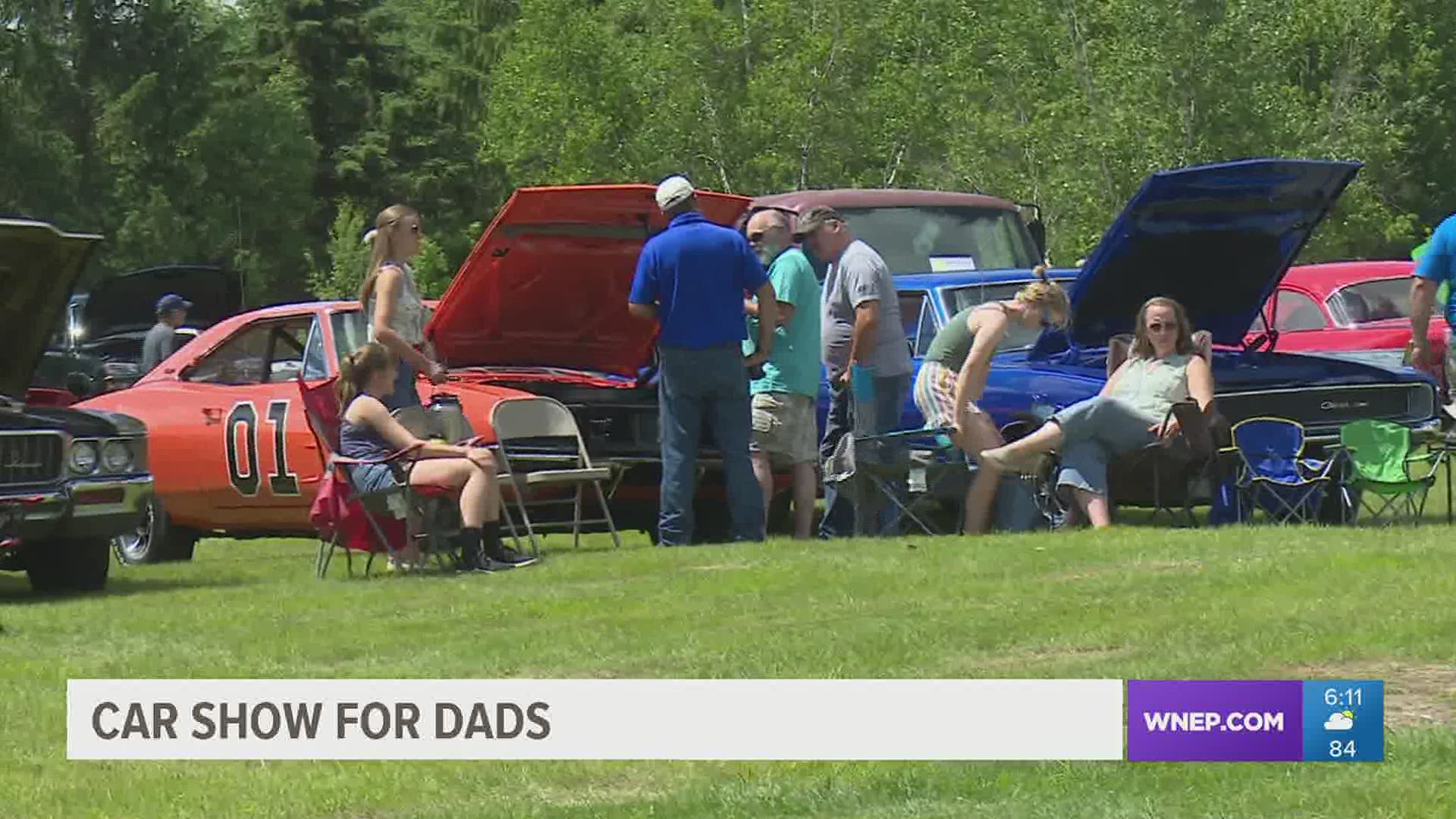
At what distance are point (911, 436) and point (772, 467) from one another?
100cm

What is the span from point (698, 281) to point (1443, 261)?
138 inches

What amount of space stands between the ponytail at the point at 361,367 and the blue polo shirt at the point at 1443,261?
16.0 feet

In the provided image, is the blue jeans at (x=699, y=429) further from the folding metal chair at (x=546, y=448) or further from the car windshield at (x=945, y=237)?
the car windshield at (x=945, y=237)

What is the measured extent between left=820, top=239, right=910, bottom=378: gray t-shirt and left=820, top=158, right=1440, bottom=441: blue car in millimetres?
857

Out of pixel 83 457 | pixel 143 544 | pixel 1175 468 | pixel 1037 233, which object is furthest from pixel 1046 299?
pixel 1037 233

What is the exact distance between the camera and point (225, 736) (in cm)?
713

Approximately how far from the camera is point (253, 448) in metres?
14.2

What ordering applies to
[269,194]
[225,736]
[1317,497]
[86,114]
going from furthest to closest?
[269,194] → [86,114] → [1317,497] → [225,736]

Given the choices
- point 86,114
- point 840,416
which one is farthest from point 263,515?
point 86,114

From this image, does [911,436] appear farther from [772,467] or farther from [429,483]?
[429,483]

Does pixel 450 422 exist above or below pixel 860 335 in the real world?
below

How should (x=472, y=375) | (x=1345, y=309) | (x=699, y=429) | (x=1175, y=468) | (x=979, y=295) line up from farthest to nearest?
(x=1345, y=309) < (x=979, y=295) < (x=472, y=375) < (x=1175, y=468) < (x=699, y=429)

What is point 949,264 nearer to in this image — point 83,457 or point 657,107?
point 83,457

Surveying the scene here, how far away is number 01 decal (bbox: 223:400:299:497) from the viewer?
46.0ft
